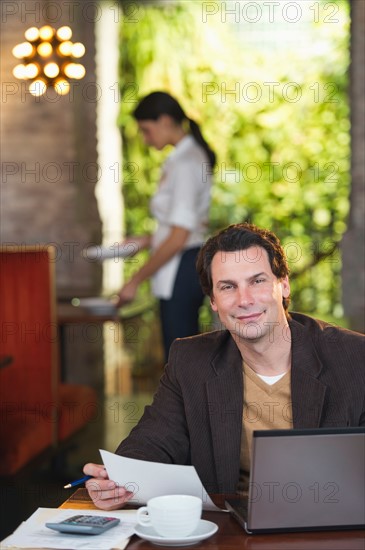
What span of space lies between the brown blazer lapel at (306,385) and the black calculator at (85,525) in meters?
0.57

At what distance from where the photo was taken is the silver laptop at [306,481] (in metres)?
1.67

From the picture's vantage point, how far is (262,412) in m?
2.26

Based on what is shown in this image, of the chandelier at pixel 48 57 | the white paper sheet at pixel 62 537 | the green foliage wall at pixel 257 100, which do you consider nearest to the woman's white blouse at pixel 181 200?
the chandelier at pixel 48 57

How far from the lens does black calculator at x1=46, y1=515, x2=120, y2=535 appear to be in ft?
5.71

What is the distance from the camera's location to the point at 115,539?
5.65 feet

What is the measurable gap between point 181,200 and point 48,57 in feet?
3.18

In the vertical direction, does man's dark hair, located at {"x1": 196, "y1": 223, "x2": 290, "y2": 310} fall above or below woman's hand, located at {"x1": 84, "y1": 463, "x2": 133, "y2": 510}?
above

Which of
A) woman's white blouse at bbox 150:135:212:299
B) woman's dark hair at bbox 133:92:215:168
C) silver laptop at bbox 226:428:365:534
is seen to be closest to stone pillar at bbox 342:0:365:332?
woman's white blouse at bbox 150:135:212:299

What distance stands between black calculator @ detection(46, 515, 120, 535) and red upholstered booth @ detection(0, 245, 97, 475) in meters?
2.23

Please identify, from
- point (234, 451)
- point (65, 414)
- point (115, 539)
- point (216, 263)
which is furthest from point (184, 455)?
point (65, 414)

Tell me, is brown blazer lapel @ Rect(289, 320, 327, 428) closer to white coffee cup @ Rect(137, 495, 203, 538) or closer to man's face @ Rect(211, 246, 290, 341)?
man's face @ Rect(211, 246, 290, 341)

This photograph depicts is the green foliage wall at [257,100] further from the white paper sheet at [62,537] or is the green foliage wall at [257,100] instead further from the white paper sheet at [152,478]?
the white paper sheet at [62,537]

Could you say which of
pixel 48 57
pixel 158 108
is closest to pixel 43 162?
pixel 48 57

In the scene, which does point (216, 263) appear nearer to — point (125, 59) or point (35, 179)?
point (35, 179)
